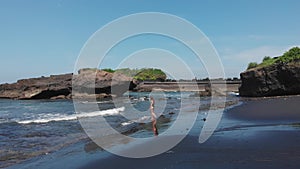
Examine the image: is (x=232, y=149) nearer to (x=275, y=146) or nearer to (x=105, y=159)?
(x=275, y=146)

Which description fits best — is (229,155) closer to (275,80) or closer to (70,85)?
(275,80)

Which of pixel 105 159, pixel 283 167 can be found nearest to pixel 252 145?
pixel 283 167

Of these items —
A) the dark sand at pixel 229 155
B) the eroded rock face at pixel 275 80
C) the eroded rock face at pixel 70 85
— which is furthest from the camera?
the eroded rock face at pixel 70 85

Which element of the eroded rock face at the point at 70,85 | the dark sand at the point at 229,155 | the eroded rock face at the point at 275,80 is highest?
the eroded rock face at the point at 70,85

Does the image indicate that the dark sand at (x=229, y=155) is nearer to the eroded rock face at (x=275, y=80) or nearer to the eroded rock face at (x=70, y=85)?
the eroded rock face at (x=275, y=80)

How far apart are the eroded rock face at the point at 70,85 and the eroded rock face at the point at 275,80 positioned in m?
42.3

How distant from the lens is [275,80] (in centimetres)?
4409

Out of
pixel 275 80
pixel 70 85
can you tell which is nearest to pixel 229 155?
pixel 275 80

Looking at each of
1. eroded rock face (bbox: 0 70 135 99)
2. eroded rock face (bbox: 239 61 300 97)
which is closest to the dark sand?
eroded rock face (bbox: 239 61 300 97)

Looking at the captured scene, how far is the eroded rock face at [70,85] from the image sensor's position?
264 feet

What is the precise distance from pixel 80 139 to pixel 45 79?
242ft

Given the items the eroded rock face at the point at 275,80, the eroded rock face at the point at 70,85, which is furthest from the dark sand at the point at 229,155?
the eroded rock face at the point at 70,85

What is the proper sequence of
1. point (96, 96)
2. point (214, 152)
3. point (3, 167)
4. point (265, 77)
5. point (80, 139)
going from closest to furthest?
1. point (214, 152)
2. point (3, 167)
3. point (80, 139)
4. point (265, 77)
5. point (96, 96)

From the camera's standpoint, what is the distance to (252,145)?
37.2 ft
